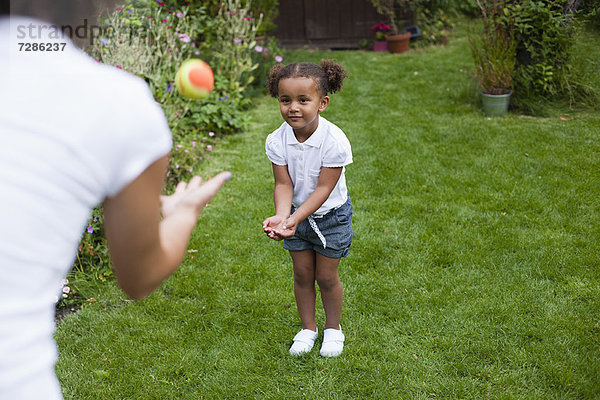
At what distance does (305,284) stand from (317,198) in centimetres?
58

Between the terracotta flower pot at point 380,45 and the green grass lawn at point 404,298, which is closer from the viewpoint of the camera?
the green grass lawn at point 404,298

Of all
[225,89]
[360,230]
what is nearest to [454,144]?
[360,230]

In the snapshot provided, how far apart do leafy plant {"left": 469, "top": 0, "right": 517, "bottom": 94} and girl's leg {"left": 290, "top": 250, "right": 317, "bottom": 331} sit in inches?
172

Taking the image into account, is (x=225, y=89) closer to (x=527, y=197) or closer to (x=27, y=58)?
(x=527, y=197)

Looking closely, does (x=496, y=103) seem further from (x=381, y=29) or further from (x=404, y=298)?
(x=381, y=29)

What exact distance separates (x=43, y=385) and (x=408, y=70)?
805 centimetres

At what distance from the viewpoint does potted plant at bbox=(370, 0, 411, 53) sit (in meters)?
9.41

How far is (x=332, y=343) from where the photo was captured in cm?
285

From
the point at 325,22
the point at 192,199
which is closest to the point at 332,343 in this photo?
the point at 192,199

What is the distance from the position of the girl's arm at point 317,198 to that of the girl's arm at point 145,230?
1.22 meters

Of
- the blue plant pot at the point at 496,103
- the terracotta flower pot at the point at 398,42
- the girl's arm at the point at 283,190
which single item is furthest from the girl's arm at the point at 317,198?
the terracotta flower pot at the point at 398,42

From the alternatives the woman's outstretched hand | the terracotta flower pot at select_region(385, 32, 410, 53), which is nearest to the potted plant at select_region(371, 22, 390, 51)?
the terracotta flower pot at select_region(385, 32, 410, 53)

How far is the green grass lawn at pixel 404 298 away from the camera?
268 centimetres
